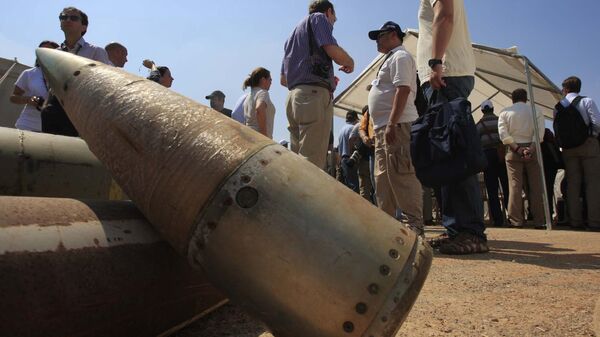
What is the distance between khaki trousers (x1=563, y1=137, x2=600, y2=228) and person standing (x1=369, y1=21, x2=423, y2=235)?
11.3 feet

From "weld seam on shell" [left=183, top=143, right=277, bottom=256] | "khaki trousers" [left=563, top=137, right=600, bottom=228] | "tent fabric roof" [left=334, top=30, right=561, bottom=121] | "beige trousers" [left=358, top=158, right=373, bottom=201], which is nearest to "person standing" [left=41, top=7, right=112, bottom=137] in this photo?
"weld seam on shell" [left=183, top=143, right=277, bottom=256]

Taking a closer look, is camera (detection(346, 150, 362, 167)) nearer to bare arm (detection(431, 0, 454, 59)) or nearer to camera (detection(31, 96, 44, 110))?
bare arm (detection(431, 0, 454, 59))

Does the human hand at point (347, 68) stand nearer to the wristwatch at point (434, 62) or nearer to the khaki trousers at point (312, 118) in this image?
the khaki trousers at point (312, 118)

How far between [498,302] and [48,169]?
2.29 meters

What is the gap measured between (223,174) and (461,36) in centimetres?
277

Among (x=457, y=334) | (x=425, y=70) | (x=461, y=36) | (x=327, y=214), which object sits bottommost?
(x=457, y=334)

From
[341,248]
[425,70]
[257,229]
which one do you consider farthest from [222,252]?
[425,70]

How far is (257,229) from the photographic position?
1.31 metres

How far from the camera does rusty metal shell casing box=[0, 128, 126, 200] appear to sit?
233cm

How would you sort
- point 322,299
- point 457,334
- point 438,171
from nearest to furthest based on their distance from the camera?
point 322,299 → point 457,334 → point 438,171

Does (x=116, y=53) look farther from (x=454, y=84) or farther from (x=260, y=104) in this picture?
(x=454, y=84)

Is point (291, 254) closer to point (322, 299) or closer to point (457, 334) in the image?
point (322, 299)

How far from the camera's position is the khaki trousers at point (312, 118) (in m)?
3.89

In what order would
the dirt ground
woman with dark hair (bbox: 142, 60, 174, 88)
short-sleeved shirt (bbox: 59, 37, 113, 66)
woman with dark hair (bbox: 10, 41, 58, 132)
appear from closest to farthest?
the dirt ground
short-sleeved shirt (bbox: 59, 37, 113, 66)
woman with dark hair (bbox: 10, 41, 58, 132)
woman with dark hair (bbox: 142, 60, 174, 88)
